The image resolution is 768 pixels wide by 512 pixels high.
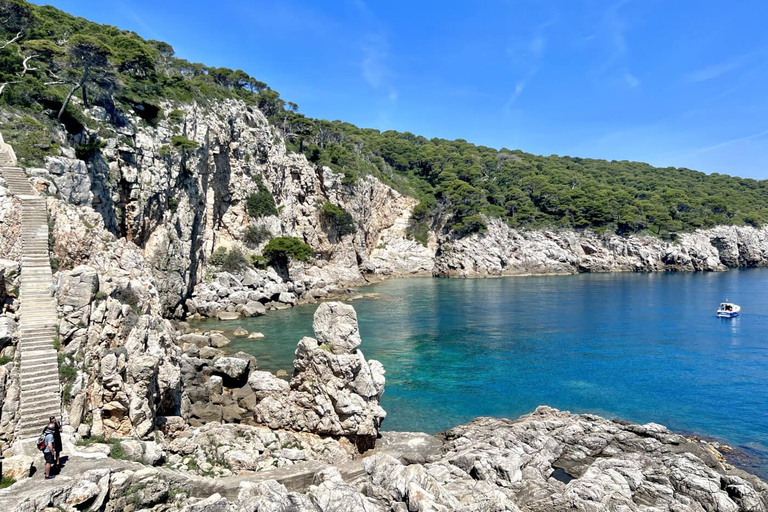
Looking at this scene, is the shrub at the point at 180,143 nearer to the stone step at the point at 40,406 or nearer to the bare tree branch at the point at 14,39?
the bare tree branch at the point at 14,39

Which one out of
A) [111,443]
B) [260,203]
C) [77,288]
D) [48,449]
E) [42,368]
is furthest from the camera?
[260,203]

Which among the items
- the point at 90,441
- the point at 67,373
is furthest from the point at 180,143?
the point at 90,441

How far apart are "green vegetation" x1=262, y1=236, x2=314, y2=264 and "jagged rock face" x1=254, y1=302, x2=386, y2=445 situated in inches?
1709

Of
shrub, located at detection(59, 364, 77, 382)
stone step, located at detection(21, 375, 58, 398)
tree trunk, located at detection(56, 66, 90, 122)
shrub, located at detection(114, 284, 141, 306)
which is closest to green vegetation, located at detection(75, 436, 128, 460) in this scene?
stone step, located at detection(21, 375, 58, 398)

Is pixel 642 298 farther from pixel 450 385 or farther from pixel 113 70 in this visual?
pixel 113 70

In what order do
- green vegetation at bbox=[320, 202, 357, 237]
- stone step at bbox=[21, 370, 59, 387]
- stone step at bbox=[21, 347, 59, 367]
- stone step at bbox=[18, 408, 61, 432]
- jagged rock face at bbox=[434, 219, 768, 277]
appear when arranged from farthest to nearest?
jagged rock face at bbox=[434, 219, 768, 277]
green vegetation at bbox=[320, 202, 357, 237]
stone step at bbox=[21, 347, 59, 367]
stone step at bbox=[21, 370, 59, 387]
stone step at bbox=[18, 408, 61, 432]

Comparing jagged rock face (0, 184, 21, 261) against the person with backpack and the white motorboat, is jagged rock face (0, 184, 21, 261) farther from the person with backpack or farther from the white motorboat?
the white motorboat

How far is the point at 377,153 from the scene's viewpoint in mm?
119750

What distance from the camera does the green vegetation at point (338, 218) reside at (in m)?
79.0

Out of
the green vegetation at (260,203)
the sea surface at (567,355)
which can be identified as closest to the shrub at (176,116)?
the green vegetation at (260,203)

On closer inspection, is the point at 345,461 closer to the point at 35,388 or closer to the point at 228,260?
the point at 35,388

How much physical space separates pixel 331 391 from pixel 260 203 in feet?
171

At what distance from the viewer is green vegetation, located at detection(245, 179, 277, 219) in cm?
6475

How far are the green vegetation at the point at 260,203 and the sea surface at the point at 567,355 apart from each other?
774 inches
